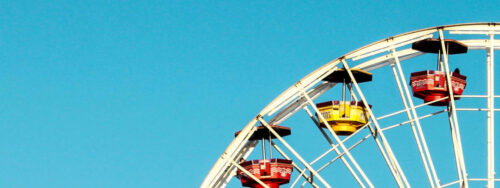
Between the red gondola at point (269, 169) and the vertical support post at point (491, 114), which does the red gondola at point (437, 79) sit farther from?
the red gondola at point (269, 169)

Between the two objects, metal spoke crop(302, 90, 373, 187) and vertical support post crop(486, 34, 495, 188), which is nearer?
vertical support post crop(486, 34, 495, 188)

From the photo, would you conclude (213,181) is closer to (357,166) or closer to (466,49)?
(357,166)

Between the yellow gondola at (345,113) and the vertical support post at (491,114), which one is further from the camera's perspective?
the yellow gondola at (345,113)

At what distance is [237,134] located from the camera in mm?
62531

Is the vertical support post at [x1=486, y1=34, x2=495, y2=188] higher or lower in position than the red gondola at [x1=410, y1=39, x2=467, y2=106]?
lower

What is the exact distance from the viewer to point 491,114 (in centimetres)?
5531

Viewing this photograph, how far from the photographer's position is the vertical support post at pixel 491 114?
54.4m

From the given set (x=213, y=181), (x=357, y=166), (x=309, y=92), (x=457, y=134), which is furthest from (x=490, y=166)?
(x=213, y=181)

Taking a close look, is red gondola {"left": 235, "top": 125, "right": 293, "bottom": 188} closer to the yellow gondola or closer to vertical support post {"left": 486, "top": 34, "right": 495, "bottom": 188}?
the yellow gondola

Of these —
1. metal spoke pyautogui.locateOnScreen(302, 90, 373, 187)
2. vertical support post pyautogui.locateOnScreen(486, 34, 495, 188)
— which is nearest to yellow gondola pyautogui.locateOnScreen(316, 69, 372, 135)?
metal spoke pyautogui.locateOnScreen(302, 90, 373, 187)

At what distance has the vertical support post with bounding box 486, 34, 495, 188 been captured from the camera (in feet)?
178

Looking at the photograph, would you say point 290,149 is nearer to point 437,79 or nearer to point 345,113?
point 345,113

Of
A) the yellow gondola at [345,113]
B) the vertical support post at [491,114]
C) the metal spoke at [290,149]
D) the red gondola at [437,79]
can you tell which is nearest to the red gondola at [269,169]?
the metal spoke at [290,149]

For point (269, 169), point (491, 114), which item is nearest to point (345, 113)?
point (269, 169)
